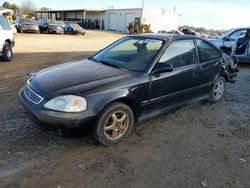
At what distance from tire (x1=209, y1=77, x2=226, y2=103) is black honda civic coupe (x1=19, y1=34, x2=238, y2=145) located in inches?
5.3

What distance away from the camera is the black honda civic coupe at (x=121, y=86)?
323cm

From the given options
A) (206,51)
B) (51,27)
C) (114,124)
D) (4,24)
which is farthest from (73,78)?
(51,27)

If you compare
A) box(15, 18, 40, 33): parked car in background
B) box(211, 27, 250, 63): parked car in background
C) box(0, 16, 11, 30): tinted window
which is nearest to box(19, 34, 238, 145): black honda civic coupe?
box(211, 27, 250, 63): parked car in background

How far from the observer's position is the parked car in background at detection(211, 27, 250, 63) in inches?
416

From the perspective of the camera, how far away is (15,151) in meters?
3.37

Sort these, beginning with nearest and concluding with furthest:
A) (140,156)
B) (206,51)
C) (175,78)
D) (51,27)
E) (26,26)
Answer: (140,156)
(175,78)
(206,51)
(26,26)
(51,27)

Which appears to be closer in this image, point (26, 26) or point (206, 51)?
point (206, 51)

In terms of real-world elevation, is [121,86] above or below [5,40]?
above

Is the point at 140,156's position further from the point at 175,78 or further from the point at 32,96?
the point at 32,96

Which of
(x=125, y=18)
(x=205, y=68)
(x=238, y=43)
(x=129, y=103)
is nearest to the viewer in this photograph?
(x=129, y=103)

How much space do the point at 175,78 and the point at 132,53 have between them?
84 cm

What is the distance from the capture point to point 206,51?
512 centimetres

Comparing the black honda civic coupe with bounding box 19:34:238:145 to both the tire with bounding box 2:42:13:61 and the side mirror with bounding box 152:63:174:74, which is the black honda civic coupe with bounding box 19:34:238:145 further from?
the tire with bounding box 2:42:13:61

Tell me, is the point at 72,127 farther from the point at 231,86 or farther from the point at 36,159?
the point at 231,86
